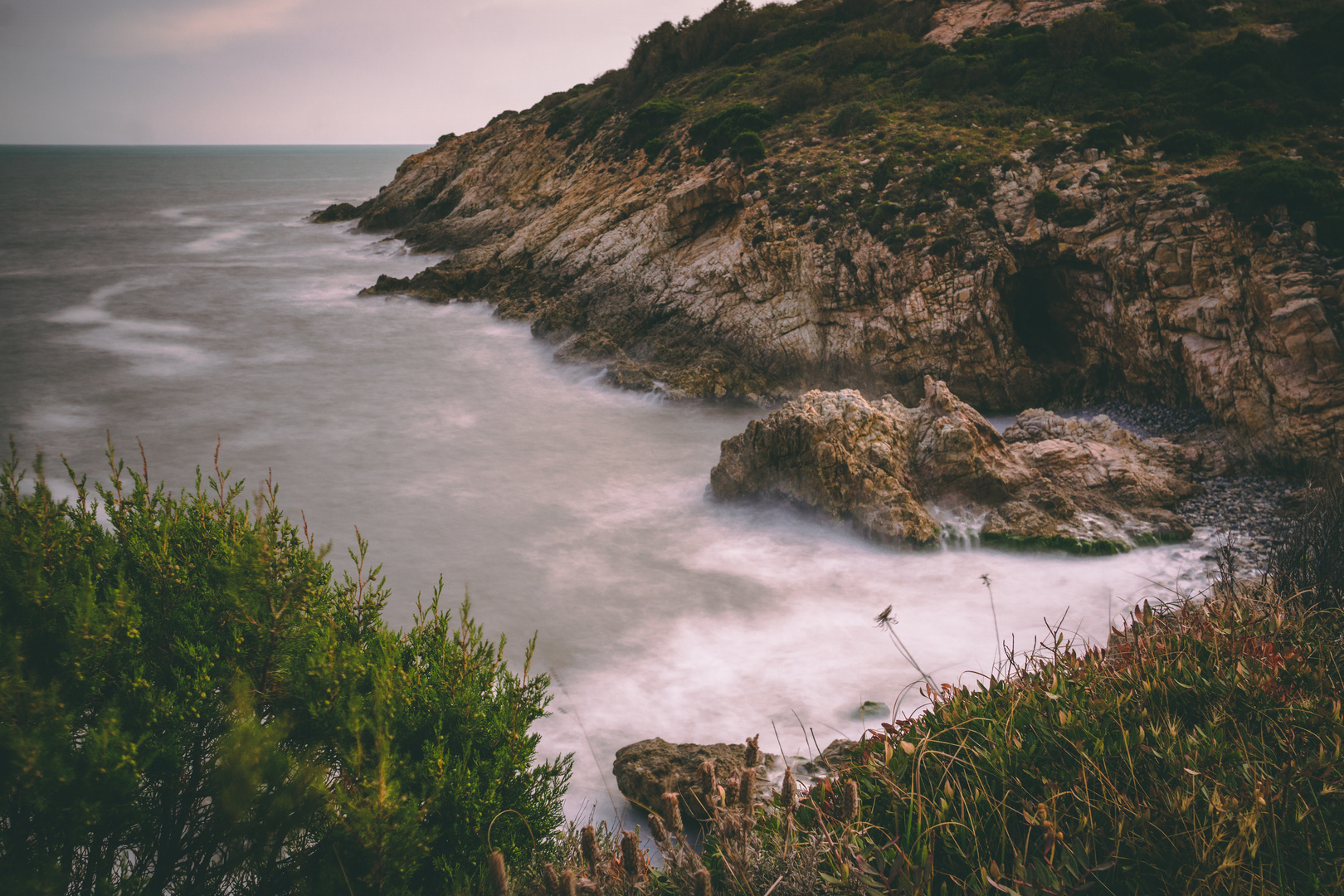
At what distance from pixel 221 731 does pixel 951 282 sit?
56.7 feet

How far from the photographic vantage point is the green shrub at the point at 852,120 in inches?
920

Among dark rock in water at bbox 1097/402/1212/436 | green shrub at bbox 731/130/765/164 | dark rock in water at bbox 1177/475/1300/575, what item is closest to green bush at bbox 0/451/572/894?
dark rock in water at bbox 1177/475/1300/575

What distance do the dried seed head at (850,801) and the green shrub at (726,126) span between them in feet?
76.1

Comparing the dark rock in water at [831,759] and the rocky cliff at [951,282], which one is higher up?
the rocky cliff at [951,282]

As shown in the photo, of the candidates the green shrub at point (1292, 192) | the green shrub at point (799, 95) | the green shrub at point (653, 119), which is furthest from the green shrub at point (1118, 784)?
the green shrub at point (653, 119)

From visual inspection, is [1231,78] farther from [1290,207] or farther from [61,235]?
[61,235]

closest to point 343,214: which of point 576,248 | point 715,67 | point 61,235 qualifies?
point 61,235

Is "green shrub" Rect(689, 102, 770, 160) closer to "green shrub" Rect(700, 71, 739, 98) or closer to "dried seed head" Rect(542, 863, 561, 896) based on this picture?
"green shrub" Rect(700, 71, 739, 98)

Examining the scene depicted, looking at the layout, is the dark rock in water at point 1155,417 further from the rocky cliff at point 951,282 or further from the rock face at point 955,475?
the rock face at point 955,475

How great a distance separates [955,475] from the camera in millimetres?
11930

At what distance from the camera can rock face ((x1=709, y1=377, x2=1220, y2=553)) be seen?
11.3 metres

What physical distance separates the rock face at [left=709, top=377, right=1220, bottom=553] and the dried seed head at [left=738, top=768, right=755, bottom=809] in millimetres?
8440

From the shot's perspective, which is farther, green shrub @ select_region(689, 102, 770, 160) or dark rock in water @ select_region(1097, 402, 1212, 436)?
green shrub @ select_region(689, 102, 770, 160)

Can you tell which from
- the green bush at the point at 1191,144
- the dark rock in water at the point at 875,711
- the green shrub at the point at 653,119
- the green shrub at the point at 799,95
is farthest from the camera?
the green shrub at the point at 653,119
